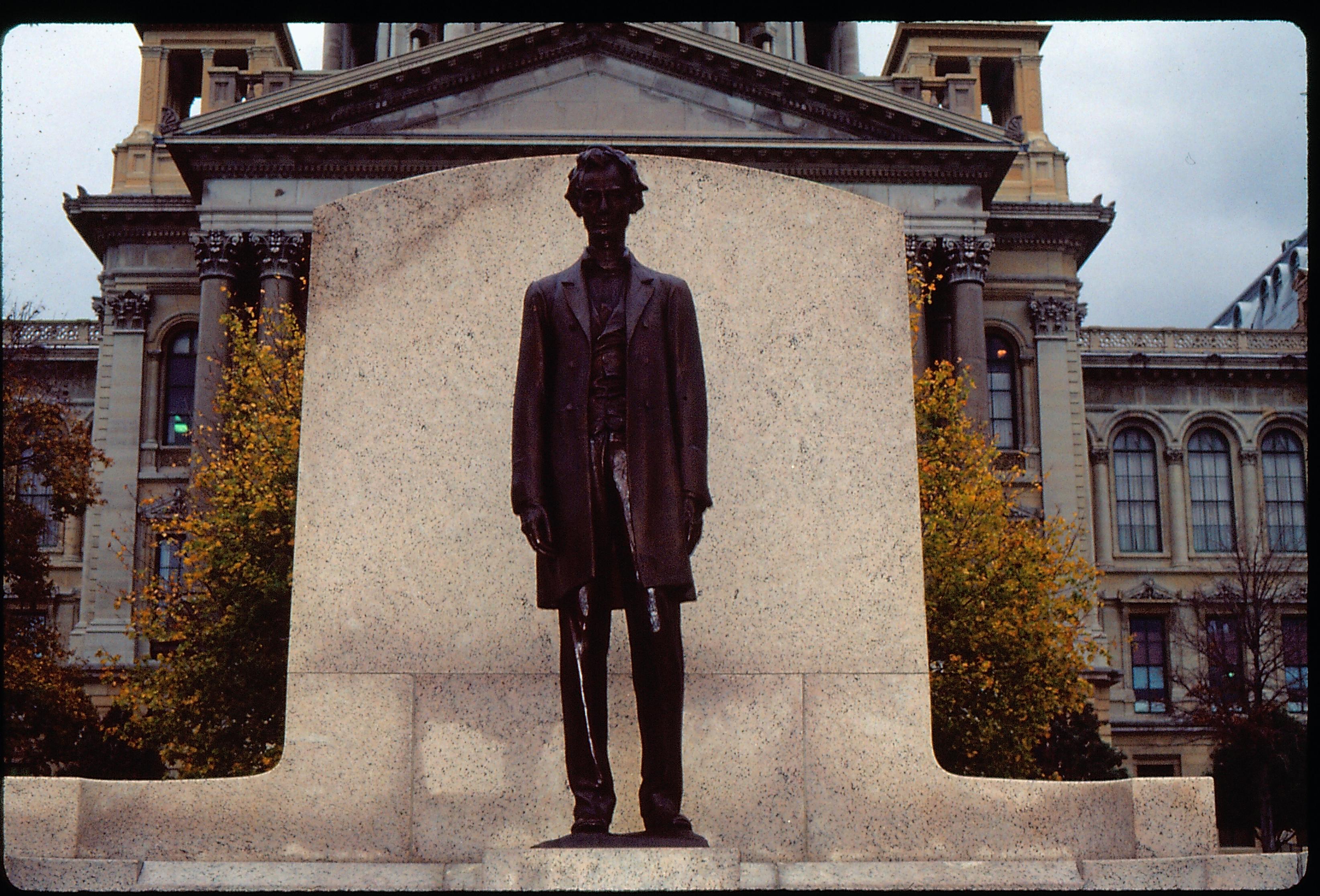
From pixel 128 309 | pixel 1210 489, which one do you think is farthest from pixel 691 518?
pixel 1210 489

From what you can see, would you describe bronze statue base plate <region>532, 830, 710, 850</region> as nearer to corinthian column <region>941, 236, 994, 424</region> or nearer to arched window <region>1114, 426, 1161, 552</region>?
corinthian column <region>941, 236, 994, 424</region>

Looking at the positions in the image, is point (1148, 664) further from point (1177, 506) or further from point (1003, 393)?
point (1003, 393)

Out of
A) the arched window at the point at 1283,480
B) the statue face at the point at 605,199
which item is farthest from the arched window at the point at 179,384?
the statue face at the point at 605,199

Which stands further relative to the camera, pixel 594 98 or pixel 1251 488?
pixel 1251 488

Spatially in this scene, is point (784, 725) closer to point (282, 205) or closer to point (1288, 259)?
point (282, 205)

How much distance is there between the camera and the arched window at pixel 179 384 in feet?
174

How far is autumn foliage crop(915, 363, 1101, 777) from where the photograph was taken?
89.2 ft

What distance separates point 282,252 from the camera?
47844mm

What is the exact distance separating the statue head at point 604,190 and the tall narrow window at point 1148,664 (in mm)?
55334

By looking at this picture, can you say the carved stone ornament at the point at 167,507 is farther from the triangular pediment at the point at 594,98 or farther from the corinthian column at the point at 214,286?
the triangular pediment at the point at 594,98

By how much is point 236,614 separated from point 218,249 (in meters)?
24.4

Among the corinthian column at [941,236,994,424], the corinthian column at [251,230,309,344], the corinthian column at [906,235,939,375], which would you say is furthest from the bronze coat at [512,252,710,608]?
the corinthian column at [941,236,994,424]

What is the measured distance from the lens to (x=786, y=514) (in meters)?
8.58

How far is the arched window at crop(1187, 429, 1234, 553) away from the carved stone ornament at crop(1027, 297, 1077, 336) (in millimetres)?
11849
